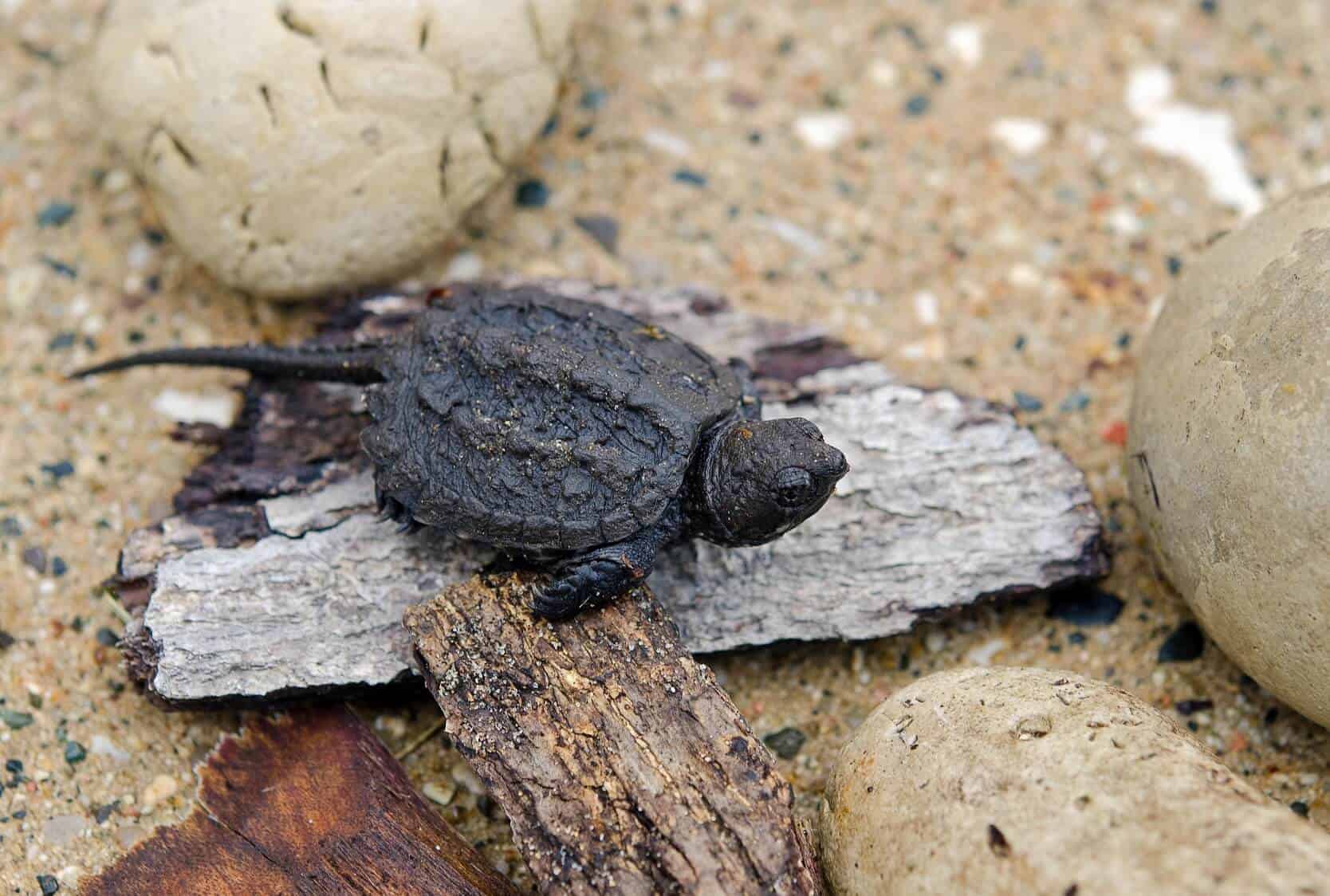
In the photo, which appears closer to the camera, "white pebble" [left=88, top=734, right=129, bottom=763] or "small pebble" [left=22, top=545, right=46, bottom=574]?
"white pebble" [left=88, top=734, right=129, bottom=763]

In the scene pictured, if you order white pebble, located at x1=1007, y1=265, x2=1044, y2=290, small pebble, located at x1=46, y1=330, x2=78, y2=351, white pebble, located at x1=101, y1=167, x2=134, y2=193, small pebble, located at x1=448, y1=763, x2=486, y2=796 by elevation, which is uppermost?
white pebble, located at x1=1007, y1=265, x2=1044, y2=290

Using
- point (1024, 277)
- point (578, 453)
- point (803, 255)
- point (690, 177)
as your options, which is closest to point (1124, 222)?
point (1024, 277)

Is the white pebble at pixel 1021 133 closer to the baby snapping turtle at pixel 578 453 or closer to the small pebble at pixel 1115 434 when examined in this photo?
the small pebble at pixel 1115 434

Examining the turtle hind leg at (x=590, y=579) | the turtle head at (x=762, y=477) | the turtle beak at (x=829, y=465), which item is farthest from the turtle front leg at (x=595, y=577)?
the turtle beak at (x=829, y=465)

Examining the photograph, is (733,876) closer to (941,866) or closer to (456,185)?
(941,866)

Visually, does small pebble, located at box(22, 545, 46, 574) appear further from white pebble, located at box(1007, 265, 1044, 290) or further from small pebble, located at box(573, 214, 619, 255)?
white pebble, located at box(1007, 265, 1044, 290)

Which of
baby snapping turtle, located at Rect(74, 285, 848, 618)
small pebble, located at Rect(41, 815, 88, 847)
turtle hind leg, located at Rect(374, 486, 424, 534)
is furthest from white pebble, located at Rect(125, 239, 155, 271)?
small pebble, located at Rect(41, 815, 88, 847)
